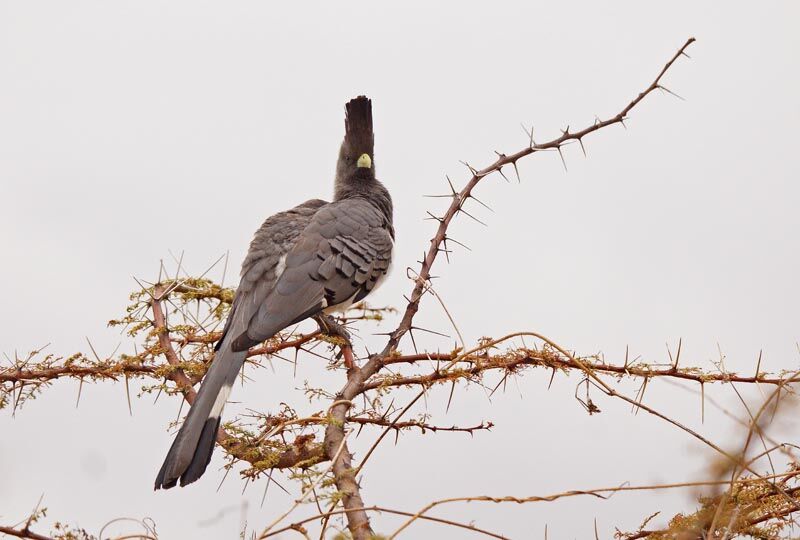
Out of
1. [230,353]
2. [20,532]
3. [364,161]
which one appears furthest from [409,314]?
[364,161]

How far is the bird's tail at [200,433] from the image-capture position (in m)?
3.70

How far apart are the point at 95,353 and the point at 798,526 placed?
3.25 meters

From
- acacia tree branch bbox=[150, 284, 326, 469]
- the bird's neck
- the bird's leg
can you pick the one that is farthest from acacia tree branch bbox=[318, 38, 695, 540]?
the bird's neck

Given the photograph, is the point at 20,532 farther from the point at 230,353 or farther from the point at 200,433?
the point at 230,353

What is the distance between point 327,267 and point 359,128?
5.83 ft

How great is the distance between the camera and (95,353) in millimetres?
4508

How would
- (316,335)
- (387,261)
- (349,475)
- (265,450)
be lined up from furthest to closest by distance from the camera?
(387,261), (316,335), (265,450), (349,475)

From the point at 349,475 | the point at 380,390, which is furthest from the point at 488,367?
the point at 349,475

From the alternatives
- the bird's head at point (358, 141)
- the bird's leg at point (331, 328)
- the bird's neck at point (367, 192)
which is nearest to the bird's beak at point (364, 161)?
the bird's head at point (358, 141)

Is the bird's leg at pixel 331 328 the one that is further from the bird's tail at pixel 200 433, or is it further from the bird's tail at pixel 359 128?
the bird's tail at pixel 359 128

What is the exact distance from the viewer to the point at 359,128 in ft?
21.8

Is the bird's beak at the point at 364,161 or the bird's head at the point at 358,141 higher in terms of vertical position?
the bird's head at the point at 358,141

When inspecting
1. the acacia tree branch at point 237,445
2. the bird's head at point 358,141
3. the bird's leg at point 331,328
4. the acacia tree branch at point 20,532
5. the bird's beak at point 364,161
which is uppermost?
the bird's head at point 358,141

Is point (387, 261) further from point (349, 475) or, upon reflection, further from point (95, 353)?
point (349, 475)
